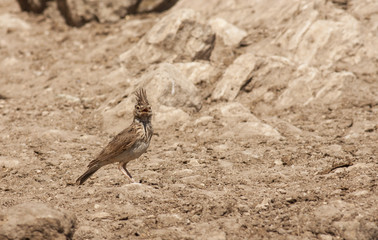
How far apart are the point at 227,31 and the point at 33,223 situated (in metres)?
8.02

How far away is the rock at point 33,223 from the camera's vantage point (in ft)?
16.8

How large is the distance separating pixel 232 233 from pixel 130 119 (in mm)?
4642

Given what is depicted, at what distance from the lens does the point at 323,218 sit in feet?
19.3

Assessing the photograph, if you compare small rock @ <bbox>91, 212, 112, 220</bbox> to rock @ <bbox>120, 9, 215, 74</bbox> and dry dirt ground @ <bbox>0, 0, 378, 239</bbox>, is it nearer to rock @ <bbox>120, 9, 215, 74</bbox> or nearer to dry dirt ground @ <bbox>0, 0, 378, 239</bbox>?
dry dirt ground @ <bbox>0, 0, 378, 239</bbox>

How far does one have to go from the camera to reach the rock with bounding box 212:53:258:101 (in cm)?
1073

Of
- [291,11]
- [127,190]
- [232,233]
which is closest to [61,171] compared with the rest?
[127,190]

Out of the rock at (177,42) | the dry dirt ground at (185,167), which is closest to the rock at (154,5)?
the dry dirt ground at (185,167)

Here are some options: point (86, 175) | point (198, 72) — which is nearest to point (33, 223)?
point (86, 175)

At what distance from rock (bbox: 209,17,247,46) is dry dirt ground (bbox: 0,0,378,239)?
67.3 inches

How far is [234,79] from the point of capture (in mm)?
10797

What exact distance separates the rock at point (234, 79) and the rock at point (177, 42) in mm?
1026

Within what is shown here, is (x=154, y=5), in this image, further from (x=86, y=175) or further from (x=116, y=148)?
(x=86, y=175)

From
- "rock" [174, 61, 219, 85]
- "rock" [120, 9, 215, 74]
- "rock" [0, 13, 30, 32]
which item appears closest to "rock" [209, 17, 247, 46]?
"rock" [120, 9, 215, 74]

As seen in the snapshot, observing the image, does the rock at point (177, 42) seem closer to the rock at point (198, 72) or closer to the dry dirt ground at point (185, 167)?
the rock at point (198, 72)
